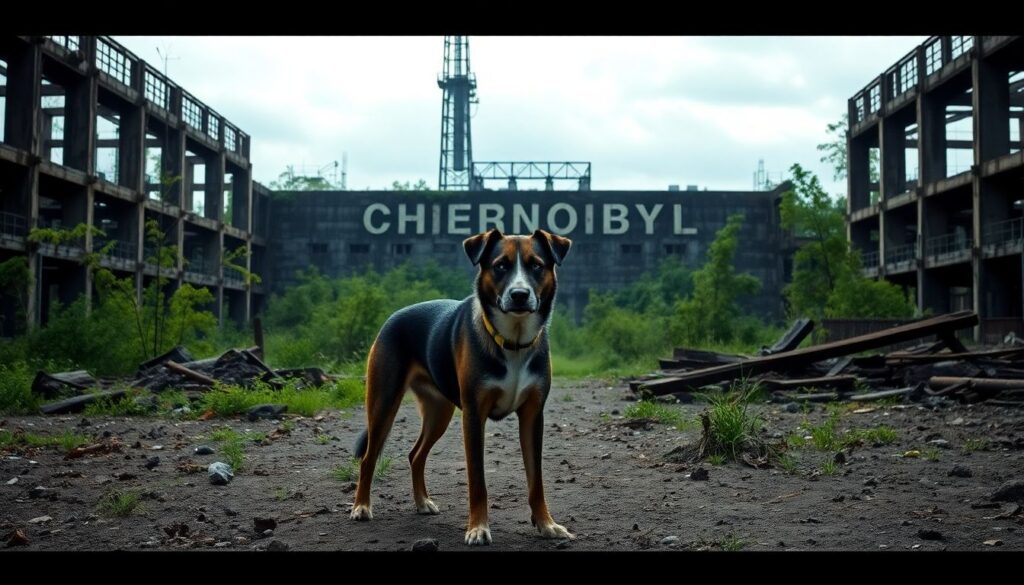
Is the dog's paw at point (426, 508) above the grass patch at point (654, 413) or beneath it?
beneath

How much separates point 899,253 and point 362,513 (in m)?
35.2

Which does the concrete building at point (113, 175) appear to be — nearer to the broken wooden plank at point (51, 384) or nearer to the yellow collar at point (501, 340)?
the broken wooden plank at point (51, 384)

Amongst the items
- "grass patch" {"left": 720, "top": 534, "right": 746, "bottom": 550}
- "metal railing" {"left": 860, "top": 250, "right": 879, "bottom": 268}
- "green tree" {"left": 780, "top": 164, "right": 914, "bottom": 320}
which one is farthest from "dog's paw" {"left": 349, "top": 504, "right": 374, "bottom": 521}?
"metal railing" {"left": 860, "top": 250, "right": 879, "bottom": 268}

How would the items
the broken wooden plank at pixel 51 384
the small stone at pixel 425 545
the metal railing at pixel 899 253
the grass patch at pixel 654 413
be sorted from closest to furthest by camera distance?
1. the small stone at pixel 425 545
2. the grass patch at pixel 654 413
3. the broken wooden plank at pixel 51 384
4. the metal railing at pixel 899 253

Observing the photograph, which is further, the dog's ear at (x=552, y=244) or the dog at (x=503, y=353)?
the dog's ear at (x=552, y=244)

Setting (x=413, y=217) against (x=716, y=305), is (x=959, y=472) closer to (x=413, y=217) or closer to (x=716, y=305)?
(x=716, y=305)

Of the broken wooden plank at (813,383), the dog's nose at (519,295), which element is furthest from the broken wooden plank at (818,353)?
the dog's nose at (519,295)

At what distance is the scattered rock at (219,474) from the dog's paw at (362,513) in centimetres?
182

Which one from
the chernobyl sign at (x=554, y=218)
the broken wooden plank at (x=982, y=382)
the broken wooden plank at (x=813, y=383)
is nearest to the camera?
the broken wooden plank at (x=982, y=382)

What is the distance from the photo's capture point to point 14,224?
23750 millimetres

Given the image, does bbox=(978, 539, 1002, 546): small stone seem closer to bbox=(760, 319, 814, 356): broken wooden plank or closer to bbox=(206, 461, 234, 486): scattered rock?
bbox=(206, 461, 234, 486): scattered rock

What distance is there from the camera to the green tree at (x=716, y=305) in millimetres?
26094

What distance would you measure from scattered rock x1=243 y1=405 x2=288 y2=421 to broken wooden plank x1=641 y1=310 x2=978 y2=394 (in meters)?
5.09

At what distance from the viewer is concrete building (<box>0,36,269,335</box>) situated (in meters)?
24.0
